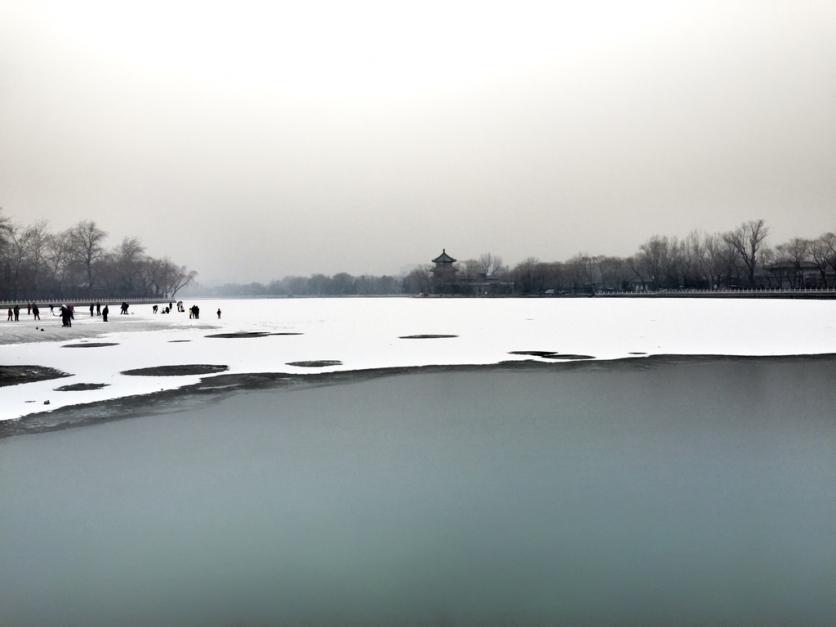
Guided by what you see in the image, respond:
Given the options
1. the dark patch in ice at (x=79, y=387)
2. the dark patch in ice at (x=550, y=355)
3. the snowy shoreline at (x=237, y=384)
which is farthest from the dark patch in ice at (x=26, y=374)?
the dark patch in ice at (x=550, y=355)

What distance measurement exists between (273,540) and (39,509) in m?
2.75

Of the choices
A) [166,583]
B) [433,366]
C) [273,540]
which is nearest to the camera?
[166,583]

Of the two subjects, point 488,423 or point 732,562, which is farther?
point 488,423

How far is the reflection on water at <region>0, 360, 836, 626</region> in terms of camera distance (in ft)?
16.7

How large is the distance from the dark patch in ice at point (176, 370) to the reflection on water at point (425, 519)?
235 inches

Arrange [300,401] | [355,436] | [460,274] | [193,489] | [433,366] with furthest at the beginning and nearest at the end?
[460,274] → [433,366] → [300,401] → [355,436] → [193,489]

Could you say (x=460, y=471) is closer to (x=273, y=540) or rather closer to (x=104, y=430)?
(x=273, y=540)

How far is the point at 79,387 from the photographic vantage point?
590 inches

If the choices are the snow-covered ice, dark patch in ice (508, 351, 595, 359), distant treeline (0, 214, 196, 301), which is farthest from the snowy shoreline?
distant treeline (0, 214, 196, 301)

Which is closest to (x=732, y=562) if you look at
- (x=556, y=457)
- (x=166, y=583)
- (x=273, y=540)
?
(x=556, y=457)

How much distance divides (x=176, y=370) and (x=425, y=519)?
13.2 m

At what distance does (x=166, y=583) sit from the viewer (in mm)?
5410

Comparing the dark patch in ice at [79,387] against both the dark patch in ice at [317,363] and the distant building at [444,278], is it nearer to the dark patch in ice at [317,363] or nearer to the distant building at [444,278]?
the dark patch in ice at [317,363]

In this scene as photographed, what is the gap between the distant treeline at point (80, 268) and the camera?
105 m
